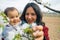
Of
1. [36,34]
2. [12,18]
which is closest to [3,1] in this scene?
[12,18]

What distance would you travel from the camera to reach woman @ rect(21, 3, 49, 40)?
1486 mm

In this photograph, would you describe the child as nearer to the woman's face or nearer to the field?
the woman's face

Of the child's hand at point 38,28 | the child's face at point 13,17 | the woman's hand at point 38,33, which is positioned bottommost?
the woman's hand at point 38,33

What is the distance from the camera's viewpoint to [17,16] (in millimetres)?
1485

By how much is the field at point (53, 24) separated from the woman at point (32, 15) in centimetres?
4

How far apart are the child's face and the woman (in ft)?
0.17

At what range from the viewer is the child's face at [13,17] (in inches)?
57.9

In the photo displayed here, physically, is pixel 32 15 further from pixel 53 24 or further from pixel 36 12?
pixel 53 24

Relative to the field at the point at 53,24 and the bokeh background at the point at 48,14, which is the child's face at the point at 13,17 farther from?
the field at the point at 53,24

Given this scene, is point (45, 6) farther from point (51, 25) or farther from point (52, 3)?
point (51, 25)

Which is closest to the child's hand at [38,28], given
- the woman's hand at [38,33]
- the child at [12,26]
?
the woman's hand at [38,33]

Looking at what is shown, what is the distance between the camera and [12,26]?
4.88ft

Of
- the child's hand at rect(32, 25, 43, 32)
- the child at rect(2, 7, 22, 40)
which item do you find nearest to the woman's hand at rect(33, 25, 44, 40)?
the child's hand at rect(32, 25, 43, 32)

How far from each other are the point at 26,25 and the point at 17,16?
4.3 inches
